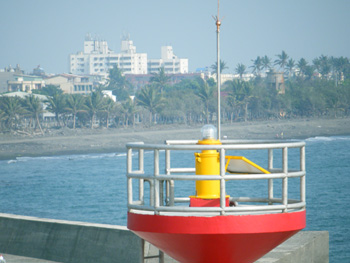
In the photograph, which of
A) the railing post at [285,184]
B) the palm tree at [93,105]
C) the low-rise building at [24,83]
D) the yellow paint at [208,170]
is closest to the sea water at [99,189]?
the railing post at [285,184]

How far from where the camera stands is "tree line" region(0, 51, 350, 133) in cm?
11606

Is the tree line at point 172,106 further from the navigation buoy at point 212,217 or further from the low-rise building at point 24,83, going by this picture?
the navigation buoy at point 212,217

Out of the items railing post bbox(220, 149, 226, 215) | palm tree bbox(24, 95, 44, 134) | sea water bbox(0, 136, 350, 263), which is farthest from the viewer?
palm tree bbox(24, 95, 44, 134)

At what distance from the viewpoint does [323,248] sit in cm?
1030

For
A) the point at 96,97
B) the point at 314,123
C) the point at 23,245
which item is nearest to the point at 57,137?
the point at 96,97

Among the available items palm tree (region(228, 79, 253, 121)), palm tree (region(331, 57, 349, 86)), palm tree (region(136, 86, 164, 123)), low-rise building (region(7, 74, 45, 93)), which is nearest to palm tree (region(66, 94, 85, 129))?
palm tree (region(136, 86, 164, 123))

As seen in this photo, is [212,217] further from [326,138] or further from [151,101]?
[151,101]

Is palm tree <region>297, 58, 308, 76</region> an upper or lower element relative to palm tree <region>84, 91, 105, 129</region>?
upper

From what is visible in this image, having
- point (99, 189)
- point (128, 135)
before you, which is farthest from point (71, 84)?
point (99, 189)

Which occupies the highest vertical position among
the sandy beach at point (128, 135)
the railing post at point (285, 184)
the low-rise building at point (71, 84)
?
the low-rise building at point (71, 84)

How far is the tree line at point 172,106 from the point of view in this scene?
116m

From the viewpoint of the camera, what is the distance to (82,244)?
393 inches

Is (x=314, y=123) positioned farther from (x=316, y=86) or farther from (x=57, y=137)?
(x=57, y=137)

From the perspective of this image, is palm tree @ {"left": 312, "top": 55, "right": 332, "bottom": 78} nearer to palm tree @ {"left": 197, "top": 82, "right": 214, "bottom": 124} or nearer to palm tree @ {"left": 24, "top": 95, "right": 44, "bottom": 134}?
palm tree @ {"left": 197, "top": 82, "right": 214, "bottom": 124}
